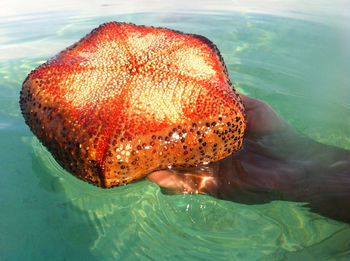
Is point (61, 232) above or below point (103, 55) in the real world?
below

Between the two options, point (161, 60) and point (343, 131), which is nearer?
point (161, 60)

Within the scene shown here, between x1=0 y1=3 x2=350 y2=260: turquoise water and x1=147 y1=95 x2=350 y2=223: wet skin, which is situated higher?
x1=147 y1=95 x2=350 y2=223: wet skin

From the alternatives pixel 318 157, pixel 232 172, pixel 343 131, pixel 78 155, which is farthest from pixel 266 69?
pixel 78 155

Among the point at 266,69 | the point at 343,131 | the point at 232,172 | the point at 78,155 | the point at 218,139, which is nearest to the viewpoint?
the point at 78,155

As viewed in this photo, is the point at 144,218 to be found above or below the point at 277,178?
below

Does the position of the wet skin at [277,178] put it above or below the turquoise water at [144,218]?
above

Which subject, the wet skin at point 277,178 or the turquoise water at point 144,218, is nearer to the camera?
the turquoise water at point 144,218

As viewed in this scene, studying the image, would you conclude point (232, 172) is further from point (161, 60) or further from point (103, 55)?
point (103, 55)

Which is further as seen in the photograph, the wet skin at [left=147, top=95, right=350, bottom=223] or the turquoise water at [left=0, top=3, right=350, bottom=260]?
the wet skin at [left=147, top=95, right=350, bottom=223]
